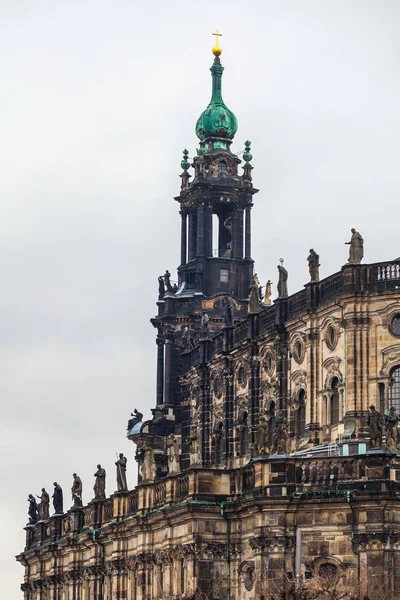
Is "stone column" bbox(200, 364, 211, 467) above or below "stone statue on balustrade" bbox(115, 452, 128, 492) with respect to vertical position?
above

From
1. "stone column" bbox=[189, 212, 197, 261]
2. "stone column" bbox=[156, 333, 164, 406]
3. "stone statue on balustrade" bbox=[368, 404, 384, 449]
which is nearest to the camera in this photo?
"stone statue on balustrade" bbox=[368, 404, 384, 449]

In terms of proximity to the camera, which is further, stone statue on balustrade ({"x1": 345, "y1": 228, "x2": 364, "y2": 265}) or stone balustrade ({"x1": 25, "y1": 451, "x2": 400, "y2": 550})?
stone statue on balustrade ({"x1": 345, "y1": 228, "x2": 364, "y2": 265})

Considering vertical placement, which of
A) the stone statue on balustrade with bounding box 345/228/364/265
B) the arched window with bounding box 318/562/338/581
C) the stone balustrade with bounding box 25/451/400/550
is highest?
the stone statue on balustrade with bounding box 345/228/364/265

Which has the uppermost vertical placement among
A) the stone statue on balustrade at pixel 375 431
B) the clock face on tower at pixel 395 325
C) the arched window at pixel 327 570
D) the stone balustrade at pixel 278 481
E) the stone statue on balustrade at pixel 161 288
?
the stone statue on balustrade at pixel 161 288

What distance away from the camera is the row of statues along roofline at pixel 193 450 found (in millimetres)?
88000

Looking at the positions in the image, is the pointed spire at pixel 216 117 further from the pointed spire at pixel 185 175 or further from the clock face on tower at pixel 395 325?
the clock face on tower at pixel 395 325

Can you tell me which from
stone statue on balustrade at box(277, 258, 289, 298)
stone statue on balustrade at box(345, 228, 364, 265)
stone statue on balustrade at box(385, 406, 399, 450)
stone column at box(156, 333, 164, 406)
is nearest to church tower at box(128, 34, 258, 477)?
stone column at box(156, 333, 164, 406)

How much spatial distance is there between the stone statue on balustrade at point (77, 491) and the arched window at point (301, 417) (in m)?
21.3

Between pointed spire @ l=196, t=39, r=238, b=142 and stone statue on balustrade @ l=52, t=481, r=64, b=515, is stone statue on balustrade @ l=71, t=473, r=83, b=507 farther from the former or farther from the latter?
pointed spire @ l=196, t=39, r=238, b=142

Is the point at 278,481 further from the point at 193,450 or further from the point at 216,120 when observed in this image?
the point at 216,120

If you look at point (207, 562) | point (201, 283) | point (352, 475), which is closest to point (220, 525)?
point (207, 562)

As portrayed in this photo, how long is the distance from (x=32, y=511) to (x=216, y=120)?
3092cm

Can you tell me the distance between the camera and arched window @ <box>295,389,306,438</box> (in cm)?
10481

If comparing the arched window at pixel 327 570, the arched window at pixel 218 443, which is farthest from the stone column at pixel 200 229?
the arched window at pixel 327 570
